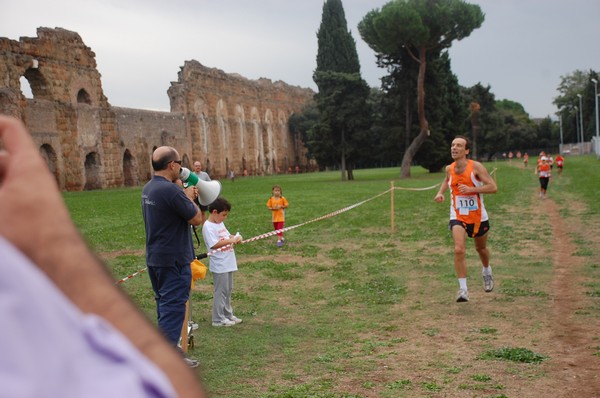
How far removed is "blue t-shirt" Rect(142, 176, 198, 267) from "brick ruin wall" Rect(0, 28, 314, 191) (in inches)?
1127

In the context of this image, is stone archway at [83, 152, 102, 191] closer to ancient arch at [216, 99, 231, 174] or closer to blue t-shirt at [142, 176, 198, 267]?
ancient arch at [216, 99, 231, 174]

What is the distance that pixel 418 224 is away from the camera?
55.2 feet

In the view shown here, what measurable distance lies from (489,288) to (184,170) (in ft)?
14.5

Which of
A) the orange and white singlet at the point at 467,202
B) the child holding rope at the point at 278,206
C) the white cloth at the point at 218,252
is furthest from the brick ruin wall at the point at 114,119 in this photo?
the orange and white singlet at the point at 467,202

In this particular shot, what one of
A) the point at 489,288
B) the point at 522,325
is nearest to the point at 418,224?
the point at 489,288

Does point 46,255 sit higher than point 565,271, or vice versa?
point 46,255

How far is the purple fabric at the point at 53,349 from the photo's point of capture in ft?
1.97

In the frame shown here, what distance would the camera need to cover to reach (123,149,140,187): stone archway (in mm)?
44031

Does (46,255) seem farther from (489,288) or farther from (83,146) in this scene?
(83,146)

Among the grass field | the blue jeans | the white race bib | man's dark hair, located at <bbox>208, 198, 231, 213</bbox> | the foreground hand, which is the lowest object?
the grass field

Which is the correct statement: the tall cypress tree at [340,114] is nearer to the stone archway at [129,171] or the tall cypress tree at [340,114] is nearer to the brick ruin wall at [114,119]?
the brick ruin wall at [114,119]

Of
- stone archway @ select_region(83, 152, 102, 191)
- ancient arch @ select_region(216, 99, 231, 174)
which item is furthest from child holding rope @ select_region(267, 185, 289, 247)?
ancient arch @ select_region(216, 99, 231, 174)

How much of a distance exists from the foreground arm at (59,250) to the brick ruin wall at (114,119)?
33373 millimetres

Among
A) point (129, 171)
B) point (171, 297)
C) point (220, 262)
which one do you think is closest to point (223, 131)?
point (129, 171)
